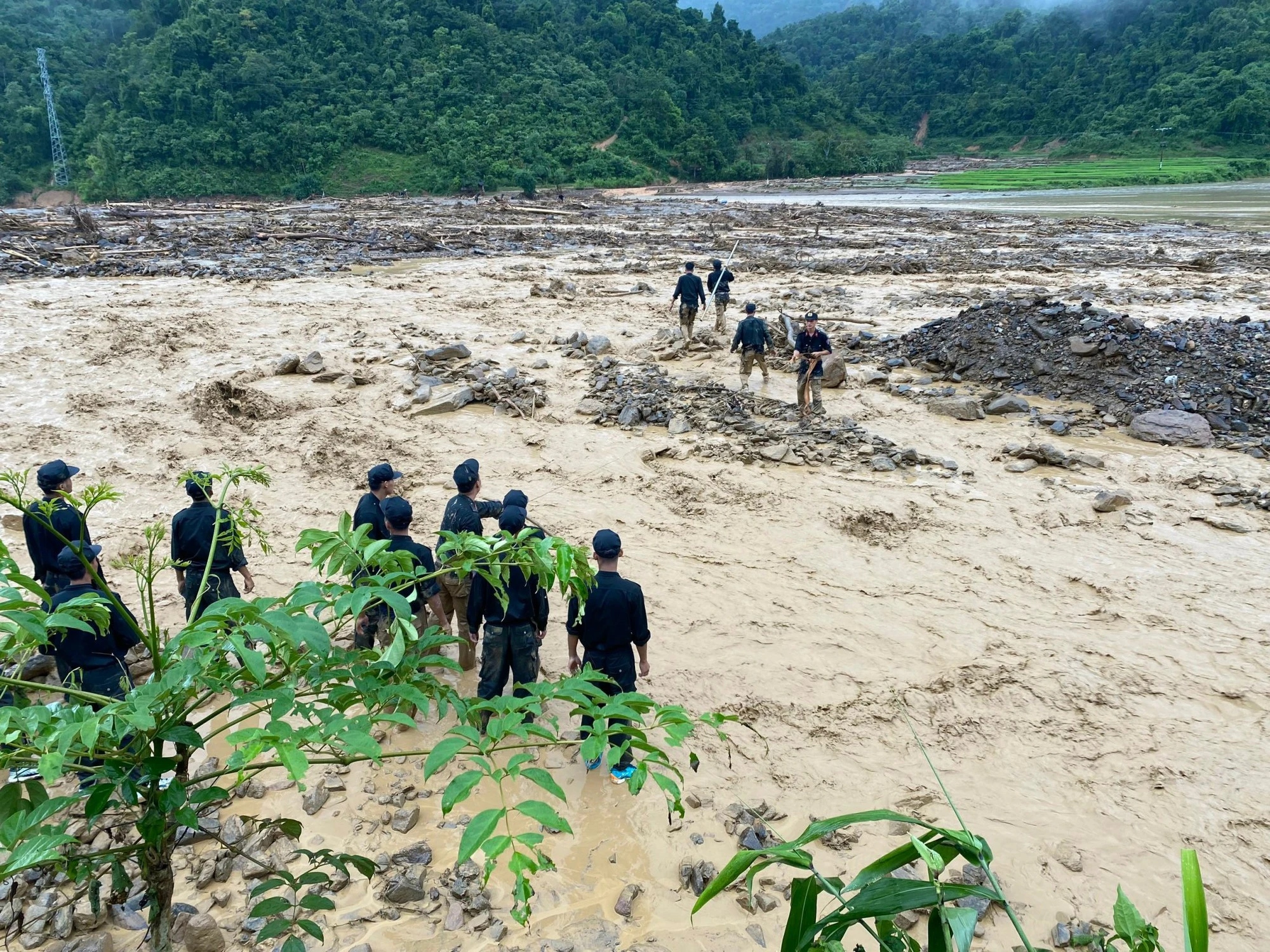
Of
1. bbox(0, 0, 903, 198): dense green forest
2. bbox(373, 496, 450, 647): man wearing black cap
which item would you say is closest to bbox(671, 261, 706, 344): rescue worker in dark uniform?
bbox(373, 496, 450, 647): man wearing black cap

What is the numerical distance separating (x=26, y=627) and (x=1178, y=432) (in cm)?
1077

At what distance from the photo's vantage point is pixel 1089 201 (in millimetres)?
41312

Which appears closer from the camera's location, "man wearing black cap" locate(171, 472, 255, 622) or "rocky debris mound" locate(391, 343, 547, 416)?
"man wearing black cap" locate(171, 472, 255, 622)

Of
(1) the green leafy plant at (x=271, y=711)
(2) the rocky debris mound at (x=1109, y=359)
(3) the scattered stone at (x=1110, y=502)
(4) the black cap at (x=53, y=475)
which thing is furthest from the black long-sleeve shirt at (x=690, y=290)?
(1) the green leafy plant at (x=271, y=711)

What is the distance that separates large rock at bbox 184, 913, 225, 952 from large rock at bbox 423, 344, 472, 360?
29.7ft

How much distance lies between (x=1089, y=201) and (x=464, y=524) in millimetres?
48007

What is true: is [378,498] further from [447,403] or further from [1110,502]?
[1110,502]

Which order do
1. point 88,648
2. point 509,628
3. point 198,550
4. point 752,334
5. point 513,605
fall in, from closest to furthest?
point 88,648 → point 513,605 → point 509,628 → point 198,550 → point 752,334

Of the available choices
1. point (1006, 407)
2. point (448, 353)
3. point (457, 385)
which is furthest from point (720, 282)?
point (1006, 407)

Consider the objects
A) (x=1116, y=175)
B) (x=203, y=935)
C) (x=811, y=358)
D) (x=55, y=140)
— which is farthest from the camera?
(x=55, y=140)

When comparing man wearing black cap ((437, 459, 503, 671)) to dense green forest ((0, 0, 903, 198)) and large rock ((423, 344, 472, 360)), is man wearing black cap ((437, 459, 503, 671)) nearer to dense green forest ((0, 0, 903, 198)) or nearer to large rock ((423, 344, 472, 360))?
large rock ((423, 344, 472, 360))

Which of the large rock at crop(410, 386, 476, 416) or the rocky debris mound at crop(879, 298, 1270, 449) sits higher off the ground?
the rocky debris mound at crop(879, 298, 1270, 449)

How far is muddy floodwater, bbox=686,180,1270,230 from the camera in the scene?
1284 inches

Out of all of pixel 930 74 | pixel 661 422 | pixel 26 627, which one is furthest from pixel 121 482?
pixel 930 74
